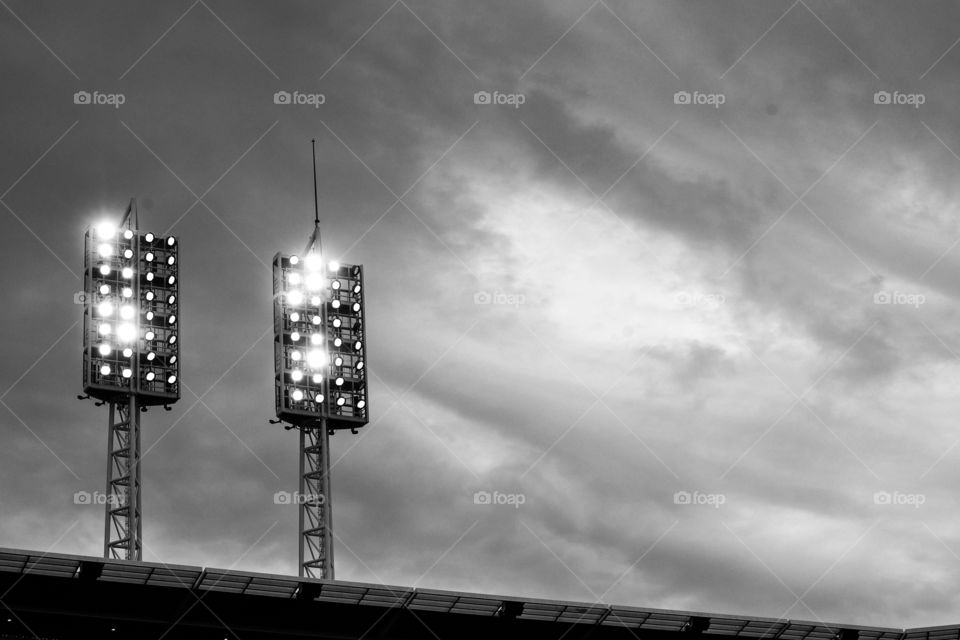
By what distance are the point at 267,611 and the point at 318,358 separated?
61.4ft

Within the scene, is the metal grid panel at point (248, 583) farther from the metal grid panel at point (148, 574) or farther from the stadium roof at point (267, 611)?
the metal grid panel at point (148, 574)

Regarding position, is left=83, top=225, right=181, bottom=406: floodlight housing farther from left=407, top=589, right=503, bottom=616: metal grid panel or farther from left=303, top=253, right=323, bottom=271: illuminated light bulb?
left=407, top=589, right=503, bottom=616: metal grid panel

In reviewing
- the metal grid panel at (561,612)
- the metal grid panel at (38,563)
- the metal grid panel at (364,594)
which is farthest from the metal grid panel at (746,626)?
the metal grid panel at (38,563)

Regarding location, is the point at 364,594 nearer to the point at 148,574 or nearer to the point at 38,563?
the point at 148,574

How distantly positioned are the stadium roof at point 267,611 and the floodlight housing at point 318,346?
1618 cm

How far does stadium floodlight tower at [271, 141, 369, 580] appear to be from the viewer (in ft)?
244

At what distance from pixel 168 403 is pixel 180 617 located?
678 inches

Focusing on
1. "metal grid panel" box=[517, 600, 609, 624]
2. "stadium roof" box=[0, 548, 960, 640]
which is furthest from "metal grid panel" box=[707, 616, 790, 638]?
"metal grid panel" box=[517, 600, 609, 624]

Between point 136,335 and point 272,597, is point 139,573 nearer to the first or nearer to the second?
point 272,597

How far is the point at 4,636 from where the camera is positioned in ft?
185

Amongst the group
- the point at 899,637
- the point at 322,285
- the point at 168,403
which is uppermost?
the point at 322,285

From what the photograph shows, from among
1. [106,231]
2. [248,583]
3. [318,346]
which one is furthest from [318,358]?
[248,583]

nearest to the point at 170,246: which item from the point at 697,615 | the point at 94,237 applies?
the point at 94,237

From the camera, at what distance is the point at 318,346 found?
75.5 meters
